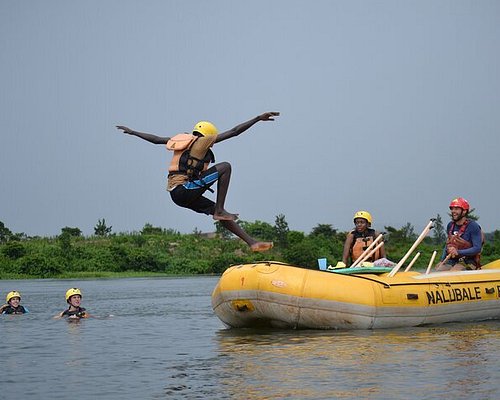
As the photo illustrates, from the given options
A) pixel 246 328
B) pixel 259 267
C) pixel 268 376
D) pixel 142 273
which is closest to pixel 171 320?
pixel 246 328

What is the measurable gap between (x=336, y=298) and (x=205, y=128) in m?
3.41

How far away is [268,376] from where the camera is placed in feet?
34.0

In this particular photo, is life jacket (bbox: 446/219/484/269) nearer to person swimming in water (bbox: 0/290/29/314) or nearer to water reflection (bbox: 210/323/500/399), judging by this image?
water reflection (bbox: 210/323/500/399)

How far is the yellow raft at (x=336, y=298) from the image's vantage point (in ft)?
47.3

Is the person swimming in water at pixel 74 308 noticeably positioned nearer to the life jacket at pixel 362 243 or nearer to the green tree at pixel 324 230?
the life jacket at pixel 362 243

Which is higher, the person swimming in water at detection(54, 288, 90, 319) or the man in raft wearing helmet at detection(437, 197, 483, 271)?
the man in raft wearing helmet at detection(437, 197, 483, 271)

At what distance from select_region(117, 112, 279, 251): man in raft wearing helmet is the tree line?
3459 cm

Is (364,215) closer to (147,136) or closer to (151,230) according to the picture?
(147,136)

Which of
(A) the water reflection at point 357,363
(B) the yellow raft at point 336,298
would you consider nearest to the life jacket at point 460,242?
(B) the yellow raft at point 336,298

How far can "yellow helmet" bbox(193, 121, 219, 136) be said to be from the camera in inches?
497

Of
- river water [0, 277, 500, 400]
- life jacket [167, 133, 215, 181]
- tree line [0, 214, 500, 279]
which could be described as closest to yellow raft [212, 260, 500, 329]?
river water [0, 277, 500, 400]

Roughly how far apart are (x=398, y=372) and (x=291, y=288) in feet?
13.5

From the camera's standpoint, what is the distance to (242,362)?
38.1ft

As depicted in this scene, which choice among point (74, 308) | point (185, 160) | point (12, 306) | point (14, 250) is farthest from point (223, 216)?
point (14, 250)
